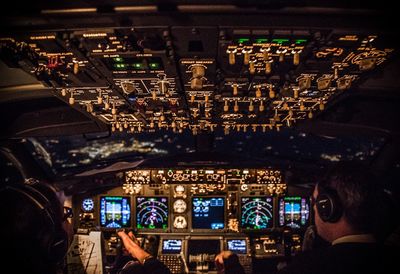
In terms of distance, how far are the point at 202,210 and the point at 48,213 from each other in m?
2.90

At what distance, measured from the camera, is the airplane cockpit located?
5.42ft

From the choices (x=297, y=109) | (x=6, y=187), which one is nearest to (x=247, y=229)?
(x=297, y=109)

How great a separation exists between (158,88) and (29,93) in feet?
4.26

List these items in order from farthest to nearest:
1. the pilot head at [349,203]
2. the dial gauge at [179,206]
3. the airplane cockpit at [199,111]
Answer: the dial gauge at [179,206] → the airplane cockpit at [199,111] → the pilot head at [349,203]

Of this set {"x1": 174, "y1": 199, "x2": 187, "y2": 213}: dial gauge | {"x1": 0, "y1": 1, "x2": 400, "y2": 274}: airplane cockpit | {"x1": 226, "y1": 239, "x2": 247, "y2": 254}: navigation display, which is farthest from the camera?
{"x1": 174, "y1": 199, "x2": 187, "y2": 213}: dial gauge

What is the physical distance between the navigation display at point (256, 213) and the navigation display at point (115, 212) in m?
1.45

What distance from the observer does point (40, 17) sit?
5.24 ft

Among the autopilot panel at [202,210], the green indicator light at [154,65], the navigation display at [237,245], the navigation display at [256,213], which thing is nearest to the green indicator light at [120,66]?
the green indicator light at [154,65]

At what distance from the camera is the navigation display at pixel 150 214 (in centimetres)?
400

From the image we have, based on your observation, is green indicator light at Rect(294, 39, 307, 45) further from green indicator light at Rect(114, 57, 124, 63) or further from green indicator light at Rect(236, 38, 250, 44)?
green indicator light at Rect(114, 57, 124, 63)

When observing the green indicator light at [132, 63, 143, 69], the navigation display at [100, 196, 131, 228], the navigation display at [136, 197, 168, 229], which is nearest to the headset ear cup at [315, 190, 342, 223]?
the green indicator light at [132, 63, 143, 69]

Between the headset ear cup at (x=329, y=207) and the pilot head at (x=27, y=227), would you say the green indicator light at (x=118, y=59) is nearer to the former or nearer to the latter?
the pilot head at (x=27, y=227)

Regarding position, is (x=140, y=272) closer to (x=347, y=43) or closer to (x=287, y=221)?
(x=347, y=43)

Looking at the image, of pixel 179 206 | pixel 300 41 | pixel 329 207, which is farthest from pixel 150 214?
pixel 300 41
